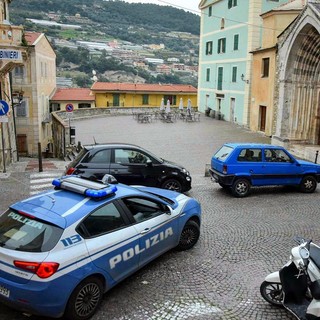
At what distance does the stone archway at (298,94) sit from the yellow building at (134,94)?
2679 centimetres

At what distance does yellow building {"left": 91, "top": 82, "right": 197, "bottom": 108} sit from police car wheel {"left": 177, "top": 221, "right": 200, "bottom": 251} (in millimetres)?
39552

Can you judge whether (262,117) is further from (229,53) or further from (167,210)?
(167,210)

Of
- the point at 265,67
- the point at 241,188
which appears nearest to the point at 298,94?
the point at 265,67

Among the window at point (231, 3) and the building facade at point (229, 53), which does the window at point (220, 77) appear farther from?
the window at point (231, 3)

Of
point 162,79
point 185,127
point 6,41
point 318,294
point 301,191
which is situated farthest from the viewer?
point 162,79

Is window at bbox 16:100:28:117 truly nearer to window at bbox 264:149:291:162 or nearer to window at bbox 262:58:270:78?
window at bbox 262:58:270:78

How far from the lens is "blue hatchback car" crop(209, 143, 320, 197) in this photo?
11.7 meters

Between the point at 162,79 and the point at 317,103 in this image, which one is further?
the point at 162,79

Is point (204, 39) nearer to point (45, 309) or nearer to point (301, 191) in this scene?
point (301, 191)

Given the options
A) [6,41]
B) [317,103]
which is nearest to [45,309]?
[6,41]

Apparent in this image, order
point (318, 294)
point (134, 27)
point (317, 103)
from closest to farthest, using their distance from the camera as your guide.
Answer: point (318, 294) < point (317, 103) < point (134, 27)

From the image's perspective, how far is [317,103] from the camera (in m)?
21.1

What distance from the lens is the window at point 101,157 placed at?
10695 mm

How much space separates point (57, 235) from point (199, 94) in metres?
40.4
